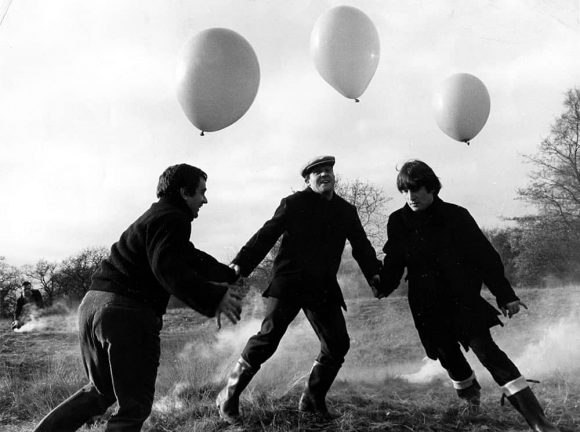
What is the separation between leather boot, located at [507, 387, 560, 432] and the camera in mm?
3023

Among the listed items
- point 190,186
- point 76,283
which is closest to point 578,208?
point 190,186

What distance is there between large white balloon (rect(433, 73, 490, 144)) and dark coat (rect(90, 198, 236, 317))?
468 centimetres

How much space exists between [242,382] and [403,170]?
1794mm

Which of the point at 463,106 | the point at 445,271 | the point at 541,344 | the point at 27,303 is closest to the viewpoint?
the point at 445,271

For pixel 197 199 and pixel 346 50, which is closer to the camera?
pixel 197 199

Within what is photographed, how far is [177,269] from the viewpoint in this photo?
8.21 ft

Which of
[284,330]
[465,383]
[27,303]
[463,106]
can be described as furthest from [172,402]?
[27,303]

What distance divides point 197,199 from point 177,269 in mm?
566

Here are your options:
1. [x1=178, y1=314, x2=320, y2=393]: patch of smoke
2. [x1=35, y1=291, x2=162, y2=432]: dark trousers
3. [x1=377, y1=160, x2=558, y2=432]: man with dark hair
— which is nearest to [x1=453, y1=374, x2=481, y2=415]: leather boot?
[x1=377, y1=160, x2=558, y2=432]: man with dark hair

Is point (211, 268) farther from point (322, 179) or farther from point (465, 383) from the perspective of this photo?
point (465, 383)

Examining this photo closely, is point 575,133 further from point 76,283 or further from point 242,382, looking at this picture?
point 76,283

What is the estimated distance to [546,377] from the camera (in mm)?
5738

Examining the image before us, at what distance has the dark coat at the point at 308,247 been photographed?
3529mm

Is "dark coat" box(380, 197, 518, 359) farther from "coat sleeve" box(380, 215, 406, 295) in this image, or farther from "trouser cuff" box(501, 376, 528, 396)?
"trouser cuff" box(501, 376, 528, 396)
